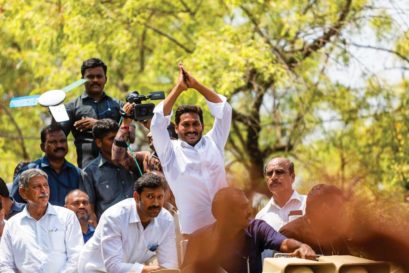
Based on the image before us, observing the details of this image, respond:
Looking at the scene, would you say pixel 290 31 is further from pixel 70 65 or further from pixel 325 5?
pixel 70 65

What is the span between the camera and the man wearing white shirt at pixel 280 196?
9031 millimetres

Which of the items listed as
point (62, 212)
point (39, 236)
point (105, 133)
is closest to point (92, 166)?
point (105, 133)

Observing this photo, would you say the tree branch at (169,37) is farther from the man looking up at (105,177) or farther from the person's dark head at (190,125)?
the person's dark head at (190,125)

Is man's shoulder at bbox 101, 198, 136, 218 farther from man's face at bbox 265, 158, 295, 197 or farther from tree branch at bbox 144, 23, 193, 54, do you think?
tree branch at bbox 144, 23, 193, 54

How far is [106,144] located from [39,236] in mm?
1401

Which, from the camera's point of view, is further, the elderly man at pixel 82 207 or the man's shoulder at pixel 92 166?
the man's shoulder at pixel 92 166

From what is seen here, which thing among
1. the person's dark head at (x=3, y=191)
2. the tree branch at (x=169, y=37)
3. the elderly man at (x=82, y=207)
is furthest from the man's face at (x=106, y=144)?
the tree branch at (x=169, y=37)

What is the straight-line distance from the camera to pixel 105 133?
10.1 meters

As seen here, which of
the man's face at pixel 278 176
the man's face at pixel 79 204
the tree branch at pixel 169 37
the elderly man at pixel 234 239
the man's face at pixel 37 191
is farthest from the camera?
the tree branch at pixel 169 37

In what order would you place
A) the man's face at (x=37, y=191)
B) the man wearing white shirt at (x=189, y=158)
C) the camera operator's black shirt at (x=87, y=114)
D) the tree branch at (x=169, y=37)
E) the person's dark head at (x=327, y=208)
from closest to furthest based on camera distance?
the person's dark head at (x=327, y=208) → the man wearing white shirt at (x=189, y=158) → the man's face at (x=37, y=191) → the camera operator's black shirt at (x=87, y=114) → the tree branch at (x=169, y=37)

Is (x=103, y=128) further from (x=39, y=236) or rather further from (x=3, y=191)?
(x=39, y=236)

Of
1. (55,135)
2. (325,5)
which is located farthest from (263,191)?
(325,5)

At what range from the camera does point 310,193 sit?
7.87m

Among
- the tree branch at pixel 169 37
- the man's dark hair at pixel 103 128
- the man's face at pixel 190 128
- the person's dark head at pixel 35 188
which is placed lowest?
the person's dark head at pixel 35 188
